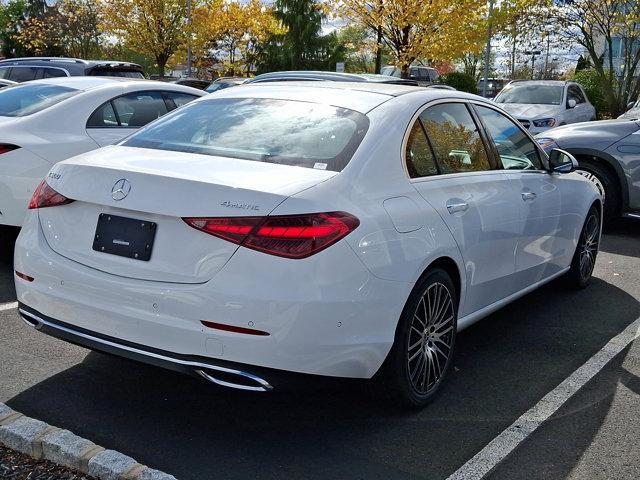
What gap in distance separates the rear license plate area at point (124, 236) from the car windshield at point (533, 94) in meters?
15.3

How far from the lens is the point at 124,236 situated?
362cm

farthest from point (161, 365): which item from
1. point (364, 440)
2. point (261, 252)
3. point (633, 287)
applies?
point (633, 287)

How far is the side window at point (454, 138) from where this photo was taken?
454cm

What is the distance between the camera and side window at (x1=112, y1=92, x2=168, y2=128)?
24.8 feet

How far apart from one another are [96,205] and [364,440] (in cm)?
165

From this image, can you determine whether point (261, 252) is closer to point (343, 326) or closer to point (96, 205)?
point (343, 326)

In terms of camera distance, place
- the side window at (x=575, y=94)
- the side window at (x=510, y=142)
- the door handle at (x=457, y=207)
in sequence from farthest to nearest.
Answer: the side window at (x=575, y=94) → the side window at (x=510, y=142) → the door handle at (x=457, y=207)

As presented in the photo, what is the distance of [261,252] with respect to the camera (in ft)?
11.0

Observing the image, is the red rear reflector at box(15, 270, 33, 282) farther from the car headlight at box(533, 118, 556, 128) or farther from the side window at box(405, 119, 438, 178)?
the car headlight at box(533, 118, 556, 128)

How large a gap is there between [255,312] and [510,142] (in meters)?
2.83

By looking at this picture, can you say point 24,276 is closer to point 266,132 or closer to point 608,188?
point 266,132

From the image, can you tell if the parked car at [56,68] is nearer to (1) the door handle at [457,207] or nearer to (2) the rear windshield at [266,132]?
(2) the rear windshield at [266,132]

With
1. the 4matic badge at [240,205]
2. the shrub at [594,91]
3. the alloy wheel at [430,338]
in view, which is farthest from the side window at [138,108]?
the shrub at [594,91]

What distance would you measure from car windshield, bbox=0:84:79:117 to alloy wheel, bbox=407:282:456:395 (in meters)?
4.38
